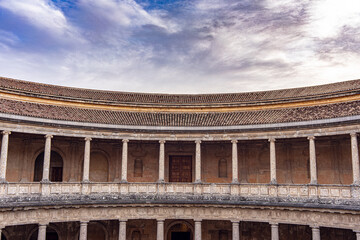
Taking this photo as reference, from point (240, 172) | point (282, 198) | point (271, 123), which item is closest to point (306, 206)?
point (282, 198)

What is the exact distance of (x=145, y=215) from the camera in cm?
2488

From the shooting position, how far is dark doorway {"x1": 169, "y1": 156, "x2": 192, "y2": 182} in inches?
1192

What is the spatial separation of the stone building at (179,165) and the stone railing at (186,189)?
0.06m

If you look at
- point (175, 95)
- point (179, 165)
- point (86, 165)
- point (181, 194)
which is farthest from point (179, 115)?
point (86, 165)

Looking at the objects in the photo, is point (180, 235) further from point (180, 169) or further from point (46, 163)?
point (46, 163)

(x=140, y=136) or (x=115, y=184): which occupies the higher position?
(x=140, y=136)

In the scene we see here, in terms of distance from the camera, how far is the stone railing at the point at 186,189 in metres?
21.7

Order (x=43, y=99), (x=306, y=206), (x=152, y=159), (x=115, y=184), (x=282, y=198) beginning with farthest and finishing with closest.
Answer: (x=152, y=159) < (x=43, y=99) < (x=115, y=184) < (x=282, y=198) < (x=306, y=206)

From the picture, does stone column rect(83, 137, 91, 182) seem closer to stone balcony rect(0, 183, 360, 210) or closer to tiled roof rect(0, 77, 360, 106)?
stone balcony rect(0, 183, 360, 210)

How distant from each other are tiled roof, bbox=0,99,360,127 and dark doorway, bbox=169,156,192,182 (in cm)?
369

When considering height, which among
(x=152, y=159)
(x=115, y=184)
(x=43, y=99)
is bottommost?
(x=115, y=184)

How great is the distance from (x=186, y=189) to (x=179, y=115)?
21.4ft

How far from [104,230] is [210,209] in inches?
361

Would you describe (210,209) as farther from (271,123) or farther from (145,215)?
(271,123)
